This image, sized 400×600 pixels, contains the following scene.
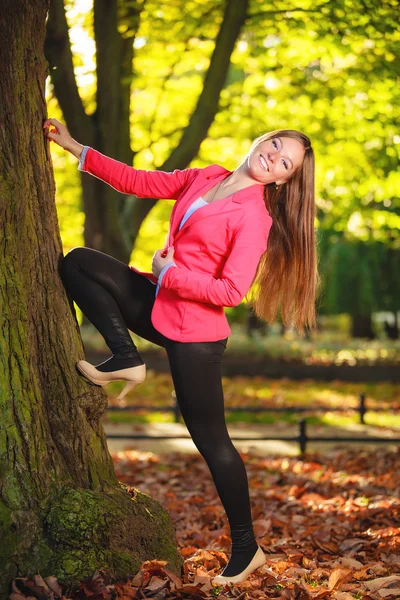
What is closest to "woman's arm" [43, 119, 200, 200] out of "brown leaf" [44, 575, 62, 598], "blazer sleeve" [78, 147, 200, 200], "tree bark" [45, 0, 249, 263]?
"blazer sleeve" [78, 147, 200, 200]

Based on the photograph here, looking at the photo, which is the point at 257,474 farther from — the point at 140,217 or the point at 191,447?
the point at 140,217

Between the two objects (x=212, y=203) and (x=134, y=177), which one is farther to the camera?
(x=134, y=177)

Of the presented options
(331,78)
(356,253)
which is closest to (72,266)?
(331,78)

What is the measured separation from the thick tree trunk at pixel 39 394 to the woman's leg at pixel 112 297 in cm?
10

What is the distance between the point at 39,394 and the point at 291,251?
1.45 m

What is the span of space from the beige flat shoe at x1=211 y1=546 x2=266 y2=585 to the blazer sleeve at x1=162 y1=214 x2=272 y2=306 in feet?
4.42

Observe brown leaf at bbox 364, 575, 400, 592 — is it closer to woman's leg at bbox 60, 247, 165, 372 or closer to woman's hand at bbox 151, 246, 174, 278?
woman's leg at bbox 60, 247, 165, 372

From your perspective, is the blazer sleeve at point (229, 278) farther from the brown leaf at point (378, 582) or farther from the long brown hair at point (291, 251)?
the brown leaf at point (378, 582)

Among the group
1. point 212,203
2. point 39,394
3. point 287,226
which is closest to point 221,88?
point 287,226

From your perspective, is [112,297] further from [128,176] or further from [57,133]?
[57,133]

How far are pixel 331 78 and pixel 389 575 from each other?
8347 mm

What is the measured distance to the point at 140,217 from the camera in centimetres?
1040

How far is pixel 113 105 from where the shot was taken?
370 inches

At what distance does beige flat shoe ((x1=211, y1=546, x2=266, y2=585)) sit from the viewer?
151 inches
